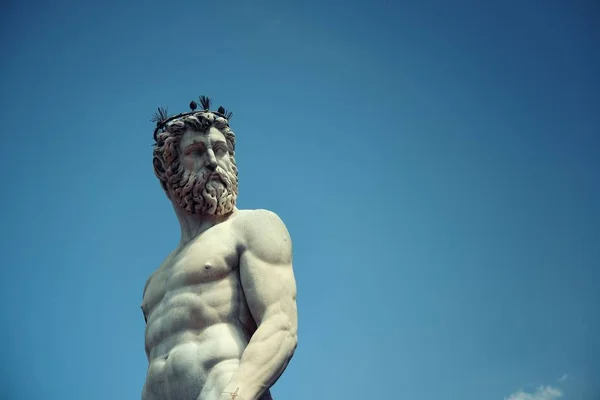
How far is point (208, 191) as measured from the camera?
9.66 m

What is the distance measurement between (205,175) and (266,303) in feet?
5.42

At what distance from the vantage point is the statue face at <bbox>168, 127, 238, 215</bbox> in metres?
9.66

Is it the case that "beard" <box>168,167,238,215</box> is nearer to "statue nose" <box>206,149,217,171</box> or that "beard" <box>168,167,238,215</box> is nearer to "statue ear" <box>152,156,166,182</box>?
"statue nose" <box>206,149,217,171</box>

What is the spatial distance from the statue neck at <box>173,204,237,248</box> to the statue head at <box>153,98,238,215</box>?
0.06 m

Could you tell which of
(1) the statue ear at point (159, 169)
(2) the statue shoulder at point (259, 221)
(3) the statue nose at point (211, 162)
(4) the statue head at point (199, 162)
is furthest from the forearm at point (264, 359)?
(1) the statue ear at point (159, 169)

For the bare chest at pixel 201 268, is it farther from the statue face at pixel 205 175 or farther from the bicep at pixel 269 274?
the statue face at pixel 205 175

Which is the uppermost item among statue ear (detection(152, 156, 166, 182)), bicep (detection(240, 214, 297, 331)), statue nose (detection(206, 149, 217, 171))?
statue ear (detection(152, 156, 166, 182))

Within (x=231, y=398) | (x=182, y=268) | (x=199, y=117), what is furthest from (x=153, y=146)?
(x=231, y=398)

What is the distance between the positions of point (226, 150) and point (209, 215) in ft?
2.42

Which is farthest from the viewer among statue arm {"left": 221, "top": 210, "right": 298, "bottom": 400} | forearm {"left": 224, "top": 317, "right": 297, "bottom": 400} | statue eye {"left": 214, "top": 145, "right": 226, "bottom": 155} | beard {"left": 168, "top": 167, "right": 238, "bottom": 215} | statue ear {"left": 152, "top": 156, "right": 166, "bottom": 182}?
statue ear {"left": 152, "top": 156, "right": 166, "bottom": 182}

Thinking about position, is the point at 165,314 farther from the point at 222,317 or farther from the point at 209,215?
the point at 209,215

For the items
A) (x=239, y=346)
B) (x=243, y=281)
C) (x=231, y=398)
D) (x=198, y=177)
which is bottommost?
(x=231, y=398)

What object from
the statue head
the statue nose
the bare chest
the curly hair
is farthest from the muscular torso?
the curly hair

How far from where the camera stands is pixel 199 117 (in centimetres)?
985
